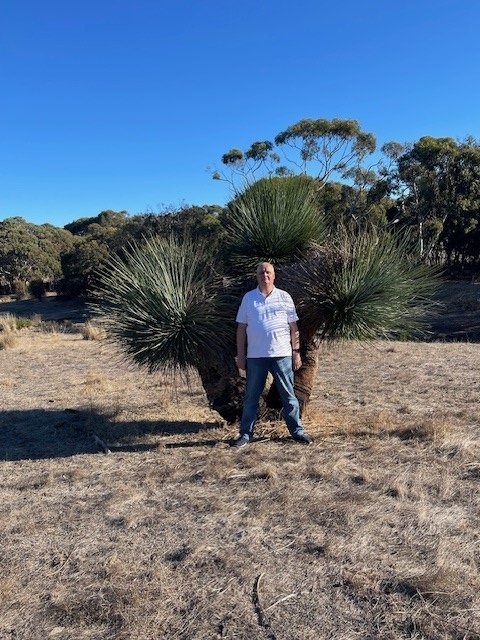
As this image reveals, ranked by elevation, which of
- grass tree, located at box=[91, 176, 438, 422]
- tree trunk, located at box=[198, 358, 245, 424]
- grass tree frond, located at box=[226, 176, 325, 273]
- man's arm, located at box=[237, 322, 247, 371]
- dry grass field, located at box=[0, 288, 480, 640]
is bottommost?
dry grass field, located at box=[0, 288, 480, 640]

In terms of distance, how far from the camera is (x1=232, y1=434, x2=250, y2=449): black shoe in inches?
218

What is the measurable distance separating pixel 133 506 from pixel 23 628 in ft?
4.93

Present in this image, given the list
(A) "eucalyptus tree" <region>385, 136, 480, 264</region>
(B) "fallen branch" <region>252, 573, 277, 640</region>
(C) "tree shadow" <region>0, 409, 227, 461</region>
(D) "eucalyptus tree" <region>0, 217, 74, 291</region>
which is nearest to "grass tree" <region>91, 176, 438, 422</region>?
(C) "tree shadow" <region>0, 409, 227, 461</region>

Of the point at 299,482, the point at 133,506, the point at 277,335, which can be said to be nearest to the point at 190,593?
the point at 133,506

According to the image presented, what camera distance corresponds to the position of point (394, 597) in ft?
9.53

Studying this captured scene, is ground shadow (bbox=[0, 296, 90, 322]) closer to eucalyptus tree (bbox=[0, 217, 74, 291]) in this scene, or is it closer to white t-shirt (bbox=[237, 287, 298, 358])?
eucalyptus tree (bbox=[0, 217, 74, 291])

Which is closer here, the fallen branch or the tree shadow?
the fallen branch

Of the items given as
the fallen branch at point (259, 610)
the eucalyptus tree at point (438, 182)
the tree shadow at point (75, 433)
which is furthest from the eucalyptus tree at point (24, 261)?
the fallen branch at point (259, 610)

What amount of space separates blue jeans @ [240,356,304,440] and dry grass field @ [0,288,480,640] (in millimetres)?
284

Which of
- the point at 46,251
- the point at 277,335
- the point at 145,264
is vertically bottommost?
the point at 277,335

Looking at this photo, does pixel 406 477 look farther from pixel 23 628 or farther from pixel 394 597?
pixel 23 628

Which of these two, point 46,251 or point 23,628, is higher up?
point 46,251

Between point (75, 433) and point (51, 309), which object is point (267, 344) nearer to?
point (75, 433)

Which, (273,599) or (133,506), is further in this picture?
(133,506)
